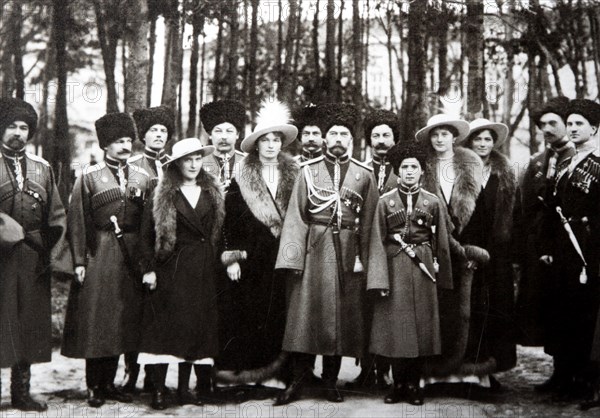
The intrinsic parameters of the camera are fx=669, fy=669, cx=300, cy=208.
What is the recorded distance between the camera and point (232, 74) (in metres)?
5.45

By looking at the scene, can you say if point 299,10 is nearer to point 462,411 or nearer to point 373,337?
point 373,337

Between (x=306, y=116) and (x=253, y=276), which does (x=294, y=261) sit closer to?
(x=253, y=276)

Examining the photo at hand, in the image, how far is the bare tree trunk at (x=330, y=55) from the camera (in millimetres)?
5509

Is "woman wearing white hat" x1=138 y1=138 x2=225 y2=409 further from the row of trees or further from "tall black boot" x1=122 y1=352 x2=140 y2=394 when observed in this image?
the row of trees

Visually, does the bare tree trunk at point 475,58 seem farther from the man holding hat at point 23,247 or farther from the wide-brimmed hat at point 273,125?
the man holding hat at point 23,247

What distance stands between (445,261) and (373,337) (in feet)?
2.23

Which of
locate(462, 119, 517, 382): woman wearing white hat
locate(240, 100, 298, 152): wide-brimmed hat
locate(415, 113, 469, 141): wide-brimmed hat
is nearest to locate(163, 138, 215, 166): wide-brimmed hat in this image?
locate(240, 100, 298, 152): wide-brimmed hat

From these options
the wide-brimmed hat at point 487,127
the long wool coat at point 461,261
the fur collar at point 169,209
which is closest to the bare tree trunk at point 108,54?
the fur collar at point 169,209

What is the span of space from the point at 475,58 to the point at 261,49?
183 cm

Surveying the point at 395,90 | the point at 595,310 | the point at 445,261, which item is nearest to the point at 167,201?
the point at 445,261

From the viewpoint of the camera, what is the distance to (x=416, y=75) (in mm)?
5715

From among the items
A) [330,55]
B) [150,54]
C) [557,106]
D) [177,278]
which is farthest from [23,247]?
[557,106]

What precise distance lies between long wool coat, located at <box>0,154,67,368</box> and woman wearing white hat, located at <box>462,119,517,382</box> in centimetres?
277

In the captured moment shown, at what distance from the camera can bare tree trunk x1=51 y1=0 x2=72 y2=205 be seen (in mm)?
4812
